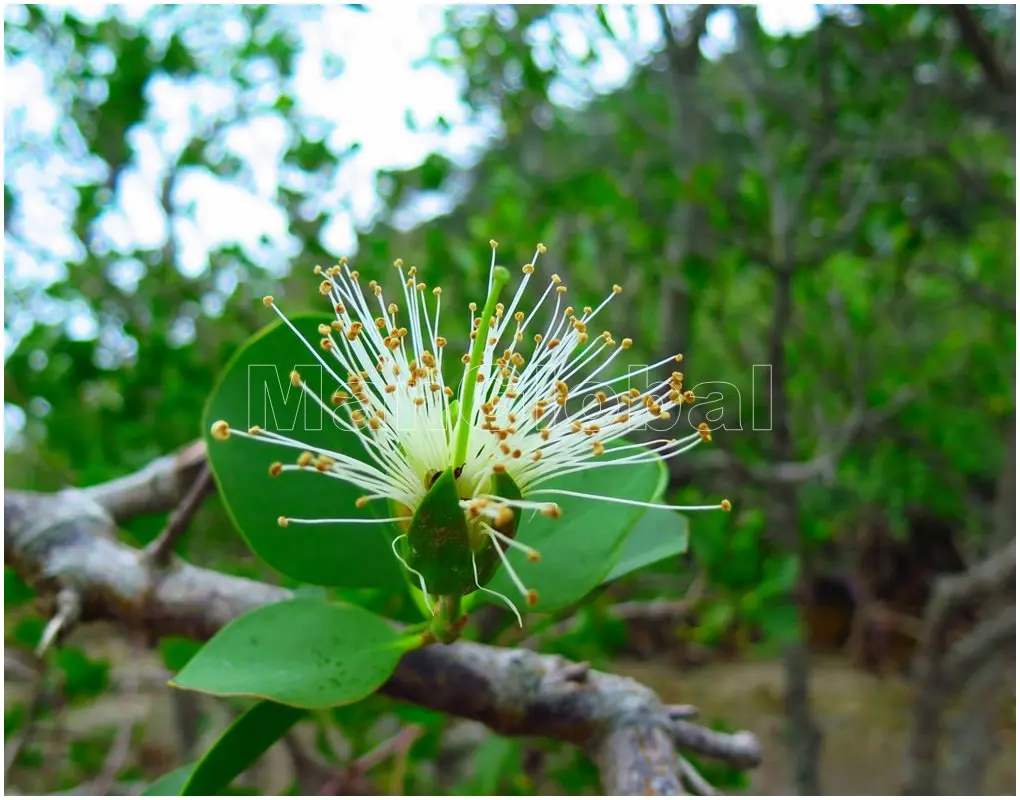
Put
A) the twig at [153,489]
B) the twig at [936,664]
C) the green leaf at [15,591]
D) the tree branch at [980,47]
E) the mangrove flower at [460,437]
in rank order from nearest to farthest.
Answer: the mangrove flower at [460,437] → the twig at [153,489] → the green leaf at [15,591] → the tree branch at [980,47] → the twig at [936,664]

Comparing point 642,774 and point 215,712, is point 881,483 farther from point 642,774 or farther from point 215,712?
point 642,774

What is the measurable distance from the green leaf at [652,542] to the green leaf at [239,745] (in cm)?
26

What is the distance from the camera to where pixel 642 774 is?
0.62 metres

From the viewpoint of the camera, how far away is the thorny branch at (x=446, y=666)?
0.66 m

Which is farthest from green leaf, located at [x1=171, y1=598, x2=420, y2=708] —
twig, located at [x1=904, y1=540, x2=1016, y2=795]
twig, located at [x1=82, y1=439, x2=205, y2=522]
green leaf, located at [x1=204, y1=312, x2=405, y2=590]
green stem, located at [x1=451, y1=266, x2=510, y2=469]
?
twig, located at [x1=904, y1=540, x2=1016, y2=795]

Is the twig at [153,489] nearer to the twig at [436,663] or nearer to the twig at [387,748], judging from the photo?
the twig at [436,663]

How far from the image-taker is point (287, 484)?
66 cm

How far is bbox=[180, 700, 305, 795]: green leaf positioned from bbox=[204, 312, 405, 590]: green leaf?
3.8 inches

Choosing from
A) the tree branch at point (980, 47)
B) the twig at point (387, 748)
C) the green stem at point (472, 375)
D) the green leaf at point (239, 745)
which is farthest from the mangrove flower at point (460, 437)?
the tree branch at point (980, 47)

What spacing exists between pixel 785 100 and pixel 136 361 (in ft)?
5.63

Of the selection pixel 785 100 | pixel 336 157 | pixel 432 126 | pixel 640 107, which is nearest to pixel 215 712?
pixel 336 157

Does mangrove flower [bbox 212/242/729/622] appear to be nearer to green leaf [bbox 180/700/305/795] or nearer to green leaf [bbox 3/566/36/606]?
green leaf [bbox 180/700/305/795]

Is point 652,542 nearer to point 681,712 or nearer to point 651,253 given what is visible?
point 681,712

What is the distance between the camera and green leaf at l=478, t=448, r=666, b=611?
0.61m
